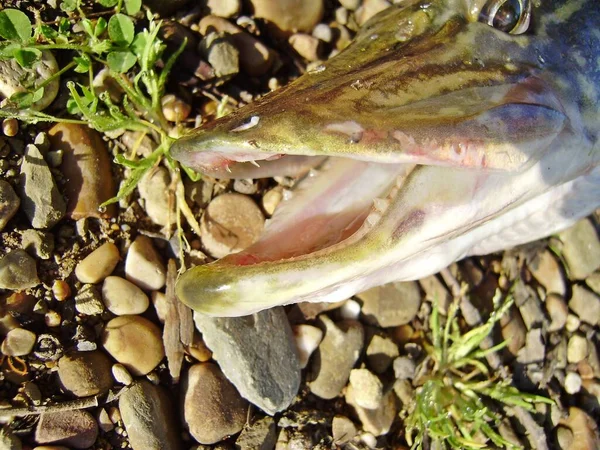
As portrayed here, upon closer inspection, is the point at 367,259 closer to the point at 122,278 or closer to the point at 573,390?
the point at 122,278

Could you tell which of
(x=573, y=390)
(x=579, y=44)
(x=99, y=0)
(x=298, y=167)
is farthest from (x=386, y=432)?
(x=99, y=0)

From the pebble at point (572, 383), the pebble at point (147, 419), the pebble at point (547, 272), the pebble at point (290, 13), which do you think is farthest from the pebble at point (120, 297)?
the pebble at point (572, 383)

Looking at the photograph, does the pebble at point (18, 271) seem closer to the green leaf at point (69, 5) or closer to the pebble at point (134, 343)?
the pebble at point (134, 343)

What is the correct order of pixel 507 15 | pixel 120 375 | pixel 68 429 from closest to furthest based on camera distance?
1. pixel 507 15
2. pixel 68 429
3. pixel 120 375

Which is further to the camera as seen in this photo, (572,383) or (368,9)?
(368,9)

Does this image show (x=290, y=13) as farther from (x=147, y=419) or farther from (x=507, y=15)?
(x=147, y=419)

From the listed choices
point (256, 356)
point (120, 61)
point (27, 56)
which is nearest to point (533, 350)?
point (256, 356)
